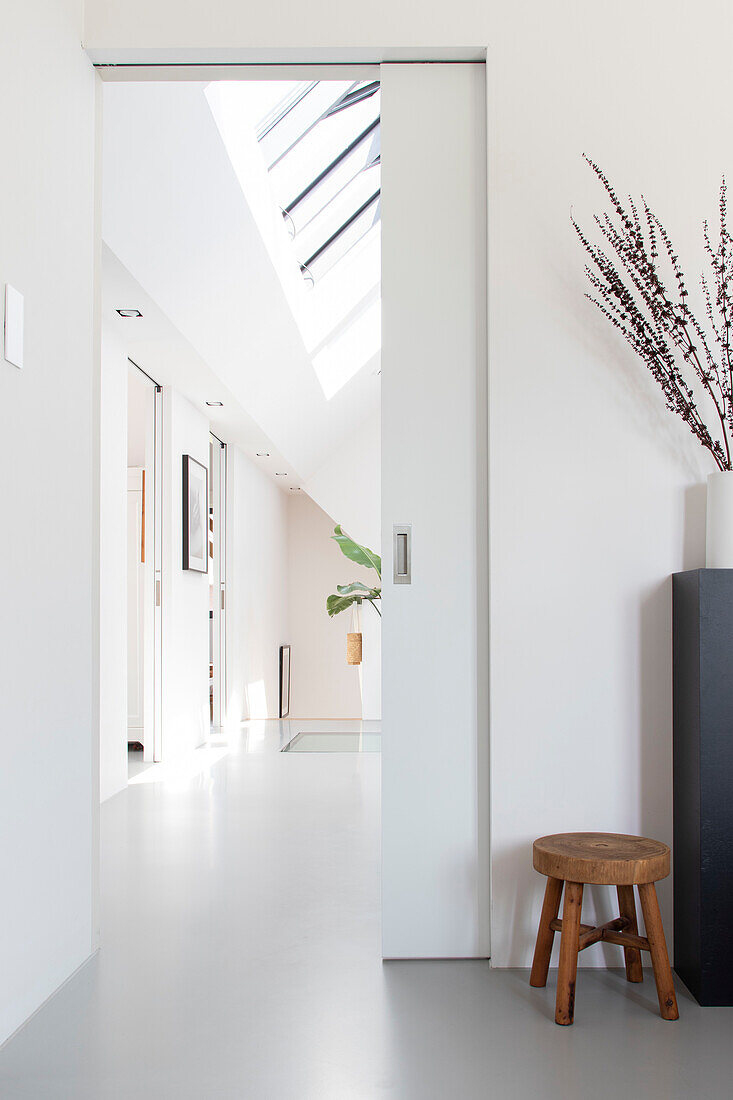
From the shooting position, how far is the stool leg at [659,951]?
5.93 ft

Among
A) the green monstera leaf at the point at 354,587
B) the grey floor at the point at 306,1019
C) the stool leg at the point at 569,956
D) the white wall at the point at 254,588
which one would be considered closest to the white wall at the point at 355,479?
the white wall at the point at 254,588

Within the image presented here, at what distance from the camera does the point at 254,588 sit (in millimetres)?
7543

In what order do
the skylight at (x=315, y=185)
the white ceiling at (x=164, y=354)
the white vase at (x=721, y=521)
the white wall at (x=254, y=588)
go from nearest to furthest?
the white vase at (x=721, y=521) < the white ceiling at (x=164, y=354) < the skylight at (x=315, y=185) < the white wall at (x=254, y=588)

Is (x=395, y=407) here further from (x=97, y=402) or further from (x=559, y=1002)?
(x=559, y=1002)

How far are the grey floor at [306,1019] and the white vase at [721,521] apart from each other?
0.96 metres

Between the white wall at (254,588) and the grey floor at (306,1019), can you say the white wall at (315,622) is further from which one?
the grey floor at (306,1019)

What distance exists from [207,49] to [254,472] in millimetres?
5379

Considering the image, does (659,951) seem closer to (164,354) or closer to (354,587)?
(164,354)

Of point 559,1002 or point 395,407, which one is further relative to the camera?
point 395,407

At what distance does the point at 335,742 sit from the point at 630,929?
3.97 metres

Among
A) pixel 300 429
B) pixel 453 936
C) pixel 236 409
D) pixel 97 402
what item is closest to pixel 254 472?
pixel 300 429

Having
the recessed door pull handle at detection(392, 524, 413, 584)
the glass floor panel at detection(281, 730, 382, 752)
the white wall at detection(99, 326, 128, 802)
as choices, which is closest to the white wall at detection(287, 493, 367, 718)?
the glass floor panel at detection(281, 730, 382, 752)

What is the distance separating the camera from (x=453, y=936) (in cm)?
215

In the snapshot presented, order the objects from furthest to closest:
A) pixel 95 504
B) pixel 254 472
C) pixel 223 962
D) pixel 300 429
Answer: pixel 254 472, pixel 300 429, pixel 95 504, pixel 223 962
